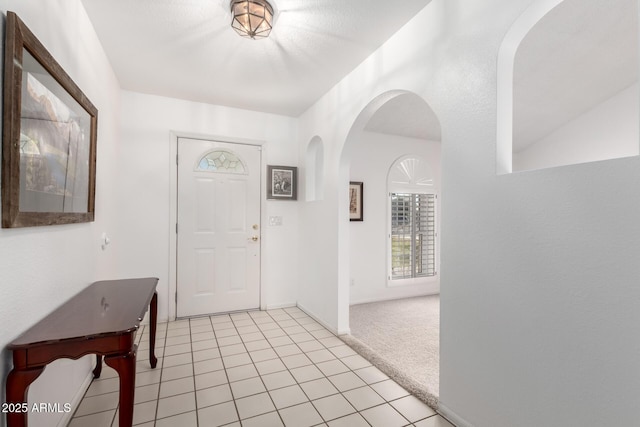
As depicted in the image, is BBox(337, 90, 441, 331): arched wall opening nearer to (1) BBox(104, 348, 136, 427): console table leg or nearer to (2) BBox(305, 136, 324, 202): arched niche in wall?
(2) BBox(305, 136, 324, 202): arched niche in wall

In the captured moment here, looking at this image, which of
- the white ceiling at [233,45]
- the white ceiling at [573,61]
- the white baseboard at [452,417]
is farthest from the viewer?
the white ceiling at [573,61]

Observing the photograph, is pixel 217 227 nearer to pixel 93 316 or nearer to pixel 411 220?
pixel 93 316

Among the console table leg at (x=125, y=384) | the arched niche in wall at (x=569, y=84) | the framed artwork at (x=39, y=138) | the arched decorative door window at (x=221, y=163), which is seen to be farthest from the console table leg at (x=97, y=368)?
the arched niche in wall at (x=569, y=84)

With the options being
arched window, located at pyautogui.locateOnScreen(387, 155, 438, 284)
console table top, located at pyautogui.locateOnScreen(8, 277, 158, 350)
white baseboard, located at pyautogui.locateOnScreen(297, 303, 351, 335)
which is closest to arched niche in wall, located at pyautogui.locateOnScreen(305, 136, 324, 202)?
arched window, located at pyautogui.locateOnScreen(387, 155, 438, 284)

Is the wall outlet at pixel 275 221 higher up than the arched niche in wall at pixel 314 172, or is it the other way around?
the arched niche in wall at pixel 314 172

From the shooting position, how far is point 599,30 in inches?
85.1

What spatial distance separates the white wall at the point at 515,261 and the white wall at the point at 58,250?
200cm

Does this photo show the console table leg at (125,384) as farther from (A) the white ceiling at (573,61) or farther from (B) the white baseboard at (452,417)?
(A) the white ceiling at (573,61)

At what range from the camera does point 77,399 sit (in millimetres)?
1778

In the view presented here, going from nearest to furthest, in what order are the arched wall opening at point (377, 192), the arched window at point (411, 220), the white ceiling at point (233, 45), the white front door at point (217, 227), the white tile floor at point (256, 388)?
the white tile floor at point (256, 388) < the white ceiling at point (233, 45) < the white front door at point (217, 227) < the arched wall opening at point (377, 192) < the arched window at point (411, 220)

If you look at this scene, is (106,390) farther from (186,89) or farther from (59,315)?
(186,89)

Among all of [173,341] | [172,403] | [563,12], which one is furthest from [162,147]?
[563,12]

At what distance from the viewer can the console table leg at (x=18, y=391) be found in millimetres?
1030

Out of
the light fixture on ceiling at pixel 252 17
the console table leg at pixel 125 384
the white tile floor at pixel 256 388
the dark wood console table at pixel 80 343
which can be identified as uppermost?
the light fixture on ceiling at pixel 252 17
